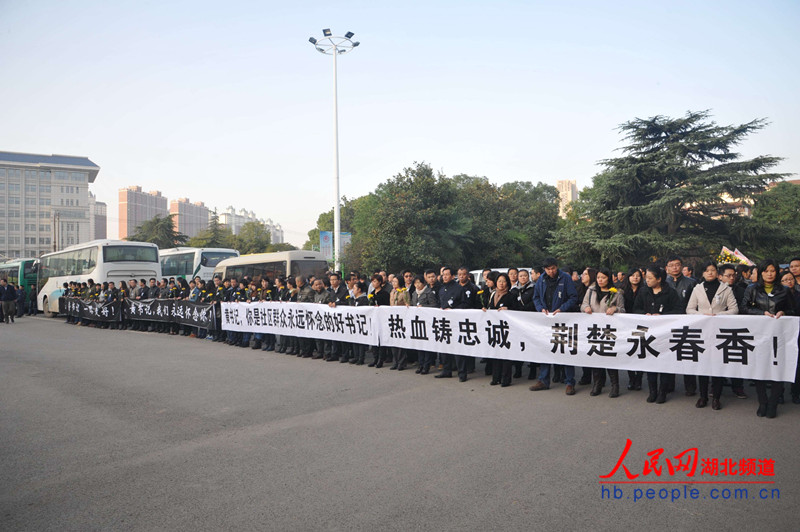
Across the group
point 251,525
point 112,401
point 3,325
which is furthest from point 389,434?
point 3,325

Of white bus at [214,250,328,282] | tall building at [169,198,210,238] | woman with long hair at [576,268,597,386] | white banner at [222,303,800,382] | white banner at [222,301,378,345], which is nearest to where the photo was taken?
white banner at [222,303,800,382]

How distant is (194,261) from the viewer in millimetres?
29422

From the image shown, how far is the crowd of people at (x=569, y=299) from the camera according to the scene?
6578 millimetres

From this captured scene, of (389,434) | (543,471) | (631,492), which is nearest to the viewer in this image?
(631,492)

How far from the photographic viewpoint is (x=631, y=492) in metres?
4.01

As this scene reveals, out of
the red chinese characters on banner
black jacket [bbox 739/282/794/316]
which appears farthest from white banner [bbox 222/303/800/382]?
the red chinese characters on banner

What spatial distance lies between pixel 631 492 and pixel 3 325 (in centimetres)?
2398

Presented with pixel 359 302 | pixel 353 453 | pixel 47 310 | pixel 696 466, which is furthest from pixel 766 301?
pixel 47 310

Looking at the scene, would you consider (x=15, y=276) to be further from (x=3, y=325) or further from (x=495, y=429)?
(x=495, y=429)

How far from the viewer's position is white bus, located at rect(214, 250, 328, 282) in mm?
23719

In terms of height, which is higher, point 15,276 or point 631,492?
point 15,276

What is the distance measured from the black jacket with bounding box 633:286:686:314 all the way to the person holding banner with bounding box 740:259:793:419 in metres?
0.79

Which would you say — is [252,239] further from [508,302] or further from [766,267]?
[766,267]

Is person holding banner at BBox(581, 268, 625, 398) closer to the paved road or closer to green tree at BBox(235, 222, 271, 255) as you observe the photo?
the paved road
